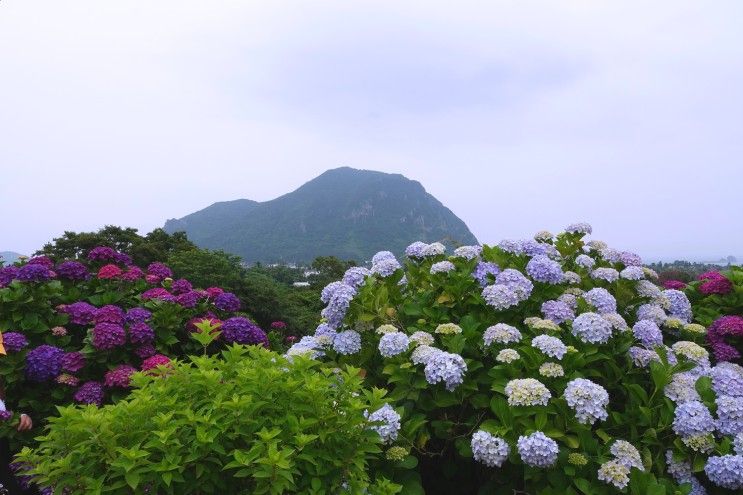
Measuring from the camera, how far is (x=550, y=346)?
127 inches

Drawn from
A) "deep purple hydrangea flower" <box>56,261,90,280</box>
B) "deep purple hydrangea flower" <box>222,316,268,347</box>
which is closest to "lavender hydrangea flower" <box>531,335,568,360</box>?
"deep purple hydrangea flower" <box>222,316,268,347</box>

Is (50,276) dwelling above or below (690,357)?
above

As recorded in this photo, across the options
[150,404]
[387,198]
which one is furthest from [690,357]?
[387,198]

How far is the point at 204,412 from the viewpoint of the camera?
2.43 m

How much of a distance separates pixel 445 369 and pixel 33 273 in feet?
13.2

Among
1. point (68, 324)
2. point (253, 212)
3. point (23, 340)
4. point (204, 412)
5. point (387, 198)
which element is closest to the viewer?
point (204, 412)

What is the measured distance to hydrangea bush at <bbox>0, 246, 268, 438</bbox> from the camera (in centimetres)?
447

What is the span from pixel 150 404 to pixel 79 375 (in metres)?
2.80

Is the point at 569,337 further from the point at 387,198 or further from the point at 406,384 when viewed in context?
the point at 387,198

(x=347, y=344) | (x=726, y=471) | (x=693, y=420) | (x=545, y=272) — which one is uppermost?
(x=545, y=272)

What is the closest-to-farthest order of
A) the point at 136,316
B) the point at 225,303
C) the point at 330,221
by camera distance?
the point at 136,316 < the point at 225,303 < the point at 330,221

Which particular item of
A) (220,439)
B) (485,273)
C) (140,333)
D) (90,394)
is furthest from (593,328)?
(90,394)

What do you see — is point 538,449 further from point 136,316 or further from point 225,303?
point 225,303

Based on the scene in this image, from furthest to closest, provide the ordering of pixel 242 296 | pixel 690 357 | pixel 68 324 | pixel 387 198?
1. pixel 387 198
2. pixel 242 296
3. pixel 68 324
4. pixel 690 357
